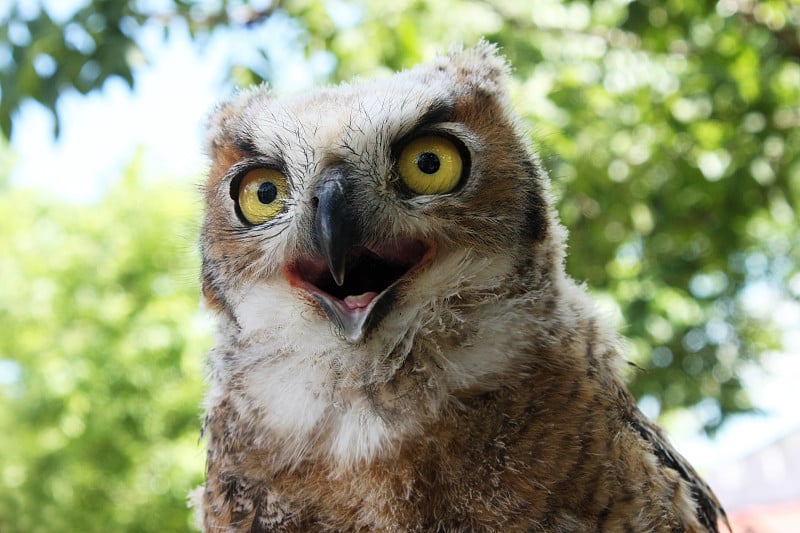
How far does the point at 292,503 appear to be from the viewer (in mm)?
1634

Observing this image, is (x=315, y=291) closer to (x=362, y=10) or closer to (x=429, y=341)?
(x=429, y=341)

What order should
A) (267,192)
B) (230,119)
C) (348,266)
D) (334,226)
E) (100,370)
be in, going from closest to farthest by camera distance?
(334,226), (348,266), (267,192), (230,119), (100,370)

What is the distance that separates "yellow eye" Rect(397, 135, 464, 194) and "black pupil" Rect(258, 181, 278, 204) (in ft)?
1.06

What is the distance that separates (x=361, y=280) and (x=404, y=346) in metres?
0.18

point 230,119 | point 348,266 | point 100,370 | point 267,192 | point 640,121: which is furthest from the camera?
point 100,370

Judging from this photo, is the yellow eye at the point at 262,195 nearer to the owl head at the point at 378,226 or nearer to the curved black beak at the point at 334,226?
the owl head at the point at 378,226

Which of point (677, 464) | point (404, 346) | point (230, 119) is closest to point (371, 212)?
point (404, 346)

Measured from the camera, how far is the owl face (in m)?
1.52

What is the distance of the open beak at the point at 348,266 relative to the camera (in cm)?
144

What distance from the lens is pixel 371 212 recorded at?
1.50 meters

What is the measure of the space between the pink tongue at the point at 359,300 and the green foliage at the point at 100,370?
8066 millimetres

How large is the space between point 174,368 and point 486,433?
10142 mm

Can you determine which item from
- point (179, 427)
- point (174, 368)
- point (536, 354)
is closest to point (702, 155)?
point (536, 354)

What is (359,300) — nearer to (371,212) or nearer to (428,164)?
(371,212)
